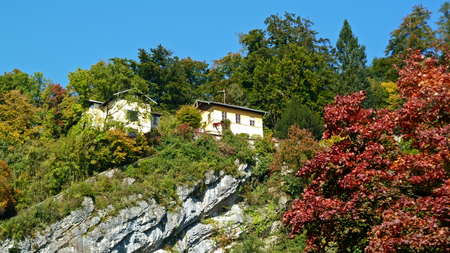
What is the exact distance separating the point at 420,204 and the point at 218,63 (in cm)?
5757

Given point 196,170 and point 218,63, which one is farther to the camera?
point 218,63

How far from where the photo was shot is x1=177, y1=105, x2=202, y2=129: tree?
1500 inches

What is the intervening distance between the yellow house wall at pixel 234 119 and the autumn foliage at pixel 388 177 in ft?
95.1

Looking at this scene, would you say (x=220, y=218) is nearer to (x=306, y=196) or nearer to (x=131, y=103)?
(x=131, y=103)

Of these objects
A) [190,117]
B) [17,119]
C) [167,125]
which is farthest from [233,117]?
[17,119]

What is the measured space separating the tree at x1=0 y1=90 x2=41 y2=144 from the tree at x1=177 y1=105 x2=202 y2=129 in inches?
492

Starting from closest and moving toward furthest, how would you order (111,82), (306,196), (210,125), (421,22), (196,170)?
(306,196), (196,170), (111,82), (210,125), (421,22)

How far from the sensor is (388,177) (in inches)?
377

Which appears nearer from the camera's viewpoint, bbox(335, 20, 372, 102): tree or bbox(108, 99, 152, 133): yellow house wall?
bbox(108, 99, 152, 133): yellow house wall

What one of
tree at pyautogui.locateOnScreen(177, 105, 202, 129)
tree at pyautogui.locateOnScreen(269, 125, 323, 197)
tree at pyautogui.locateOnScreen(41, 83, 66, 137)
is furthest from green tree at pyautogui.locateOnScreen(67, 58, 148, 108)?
tree at pyautogui.locateOnScreen(269, 125, 323, 197)

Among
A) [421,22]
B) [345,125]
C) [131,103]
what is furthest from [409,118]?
[421,22]

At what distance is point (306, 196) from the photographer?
1054 centimetres

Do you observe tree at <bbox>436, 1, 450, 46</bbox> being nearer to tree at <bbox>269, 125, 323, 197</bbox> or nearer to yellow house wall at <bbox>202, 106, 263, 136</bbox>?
tree at <bbox>269, 125, 323, 197</bbox>

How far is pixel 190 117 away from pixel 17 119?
14806mm
